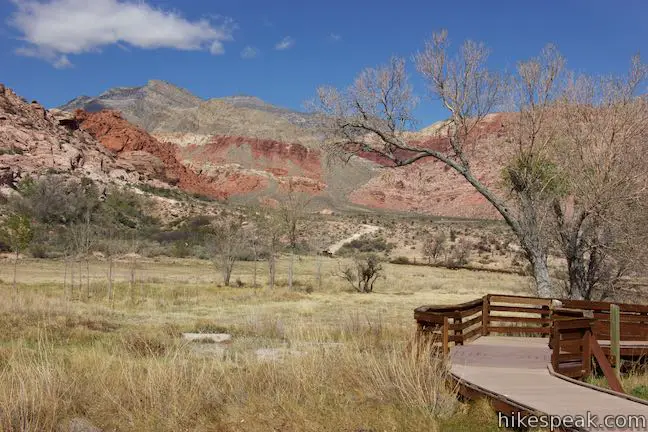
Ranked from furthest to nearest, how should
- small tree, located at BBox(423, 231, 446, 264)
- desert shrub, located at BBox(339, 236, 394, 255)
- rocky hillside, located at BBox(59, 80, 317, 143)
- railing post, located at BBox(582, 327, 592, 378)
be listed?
rocky hillside, located at BBox(59, 80, 317, 143), desert shrub, located at BBox(339, 236, 394, 255), small tree, located at BBox(423, 231, 446, 264), railing post, located at BBox(582, 327, 592, 378)

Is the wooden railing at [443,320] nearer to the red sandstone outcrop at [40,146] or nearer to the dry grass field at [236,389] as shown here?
the dry grass field at [236,389]

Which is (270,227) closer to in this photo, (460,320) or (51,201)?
(460,320)

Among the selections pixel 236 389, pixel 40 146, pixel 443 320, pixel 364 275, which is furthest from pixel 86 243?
pixel 40 146

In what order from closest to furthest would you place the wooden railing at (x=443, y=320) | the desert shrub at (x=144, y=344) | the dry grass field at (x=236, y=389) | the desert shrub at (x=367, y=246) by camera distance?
1. the dry grass field at (x=236, y=389)
2. the wooden railing at (x=443, y=320)
3. the desert shrub at (x=144, y=344)
4. the desert shrub at (x=367, y=246)

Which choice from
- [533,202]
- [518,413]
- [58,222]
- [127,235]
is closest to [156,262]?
[127,235]

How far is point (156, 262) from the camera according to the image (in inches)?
1722

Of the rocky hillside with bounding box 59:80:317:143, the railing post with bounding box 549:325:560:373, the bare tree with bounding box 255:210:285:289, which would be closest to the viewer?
the railing post with bounding box 549:325:560:373

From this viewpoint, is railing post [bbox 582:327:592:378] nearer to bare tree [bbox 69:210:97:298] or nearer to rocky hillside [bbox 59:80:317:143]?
bare tree [bbox 69:210:97:298]

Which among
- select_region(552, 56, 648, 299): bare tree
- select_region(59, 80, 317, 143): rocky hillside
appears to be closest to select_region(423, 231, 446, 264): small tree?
select_region(552, 56, 648, 299): bare tree

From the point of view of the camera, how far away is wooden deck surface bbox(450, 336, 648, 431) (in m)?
6.85

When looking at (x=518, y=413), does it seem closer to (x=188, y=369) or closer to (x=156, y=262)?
(x=188, y=369)

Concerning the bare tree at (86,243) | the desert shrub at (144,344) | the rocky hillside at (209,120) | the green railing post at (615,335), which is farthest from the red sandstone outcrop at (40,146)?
the green railing post at (615,335)

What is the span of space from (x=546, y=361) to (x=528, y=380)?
1960 mm

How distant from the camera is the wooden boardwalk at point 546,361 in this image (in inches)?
269
